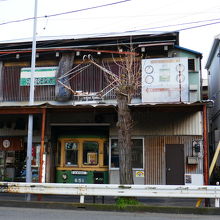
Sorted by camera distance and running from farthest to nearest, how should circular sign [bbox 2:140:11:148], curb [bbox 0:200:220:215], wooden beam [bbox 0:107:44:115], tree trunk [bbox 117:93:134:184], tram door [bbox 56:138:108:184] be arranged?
circular sign [bbox 2:140:11:148]
tram door [bbox 56:138:108:184]
wooden beam [bbox 0:107:44:115]
tree trunk [bbox 117:93:134:184]
curb [bbox 0:200:220:215]

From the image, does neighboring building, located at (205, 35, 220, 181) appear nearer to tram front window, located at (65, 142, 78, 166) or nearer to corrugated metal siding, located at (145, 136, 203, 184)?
corrugated metal siding, located at (145, 136, 203, 184)

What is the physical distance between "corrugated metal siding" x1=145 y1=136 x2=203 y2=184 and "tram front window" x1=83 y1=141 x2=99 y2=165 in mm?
2586

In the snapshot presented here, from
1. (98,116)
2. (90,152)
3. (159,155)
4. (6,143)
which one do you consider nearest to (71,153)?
(90,152)

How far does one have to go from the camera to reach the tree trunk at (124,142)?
35.5 feet

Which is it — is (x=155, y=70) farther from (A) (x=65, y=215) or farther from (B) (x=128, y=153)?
(A) (x=65, y=215)

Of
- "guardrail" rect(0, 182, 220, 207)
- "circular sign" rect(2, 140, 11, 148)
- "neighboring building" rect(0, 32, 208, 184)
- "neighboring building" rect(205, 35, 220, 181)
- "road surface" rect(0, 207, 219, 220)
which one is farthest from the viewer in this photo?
"neighboring building" rect(205, 35, 220, 181)

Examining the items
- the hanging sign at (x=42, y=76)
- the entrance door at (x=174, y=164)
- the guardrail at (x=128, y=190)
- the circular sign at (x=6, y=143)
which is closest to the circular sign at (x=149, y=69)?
the entrance door at (x=174, y=164)

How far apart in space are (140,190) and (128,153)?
135cm

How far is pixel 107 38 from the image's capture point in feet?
51.1

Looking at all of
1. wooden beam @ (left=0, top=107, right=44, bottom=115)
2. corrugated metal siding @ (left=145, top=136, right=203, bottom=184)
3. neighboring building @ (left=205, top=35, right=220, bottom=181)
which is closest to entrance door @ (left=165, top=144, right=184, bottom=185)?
corrugated metal siding @ (left=145, top=136, right=203, bottom=184)

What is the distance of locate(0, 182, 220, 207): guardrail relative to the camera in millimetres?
9977

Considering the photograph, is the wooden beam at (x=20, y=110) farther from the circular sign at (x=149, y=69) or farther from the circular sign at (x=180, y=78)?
the circular sign at (x=180, y=78)

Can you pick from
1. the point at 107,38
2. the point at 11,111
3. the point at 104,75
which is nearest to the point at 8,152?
the point at 11,111

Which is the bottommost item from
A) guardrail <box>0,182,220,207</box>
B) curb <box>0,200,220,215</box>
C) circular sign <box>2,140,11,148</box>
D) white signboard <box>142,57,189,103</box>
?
curb <box>0,200,220,215</box>
